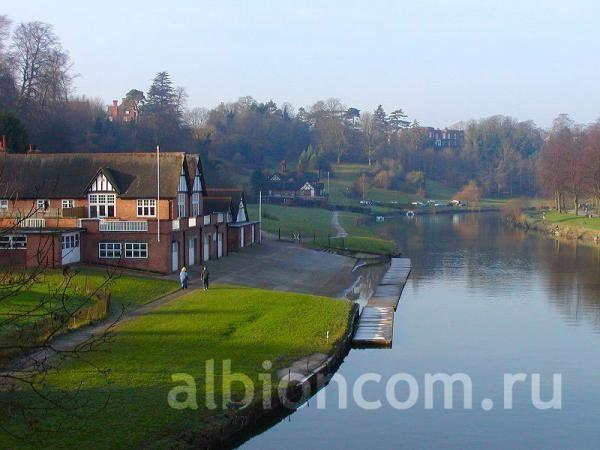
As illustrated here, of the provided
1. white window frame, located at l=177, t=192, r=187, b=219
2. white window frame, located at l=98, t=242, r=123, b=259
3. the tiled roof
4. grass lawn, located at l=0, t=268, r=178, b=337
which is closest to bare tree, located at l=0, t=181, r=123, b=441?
grass lawn, located at l=0, t=268, r=178, b=337

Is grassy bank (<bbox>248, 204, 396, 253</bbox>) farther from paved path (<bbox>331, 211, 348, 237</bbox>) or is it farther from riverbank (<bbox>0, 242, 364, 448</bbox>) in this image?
riverbank (<bbox>0, 242, 364, 448</bbox>)

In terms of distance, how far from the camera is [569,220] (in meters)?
97.4

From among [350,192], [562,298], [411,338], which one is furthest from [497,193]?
[411,338]

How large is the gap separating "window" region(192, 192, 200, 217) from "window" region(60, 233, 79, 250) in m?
9.17

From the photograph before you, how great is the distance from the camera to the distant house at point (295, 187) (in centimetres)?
12825

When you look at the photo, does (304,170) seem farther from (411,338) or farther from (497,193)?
(411,338)

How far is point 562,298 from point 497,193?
12170 centimetres

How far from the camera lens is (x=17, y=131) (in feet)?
201

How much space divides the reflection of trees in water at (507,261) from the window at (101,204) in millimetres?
17623

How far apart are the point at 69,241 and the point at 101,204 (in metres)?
4.82

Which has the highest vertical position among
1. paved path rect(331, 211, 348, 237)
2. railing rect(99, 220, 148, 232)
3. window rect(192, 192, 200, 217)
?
window rect(192, 192, 200, 217)

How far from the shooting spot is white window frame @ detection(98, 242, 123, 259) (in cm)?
4331

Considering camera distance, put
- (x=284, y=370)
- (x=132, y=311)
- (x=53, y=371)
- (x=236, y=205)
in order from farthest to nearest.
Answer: (x=236, y=205) → (x=132, y=311) → (x=284, y=370) → (x=53, y=371)

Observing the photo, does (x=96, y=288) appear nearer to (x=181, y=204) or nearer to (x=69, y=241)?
(x=69, y=241)
